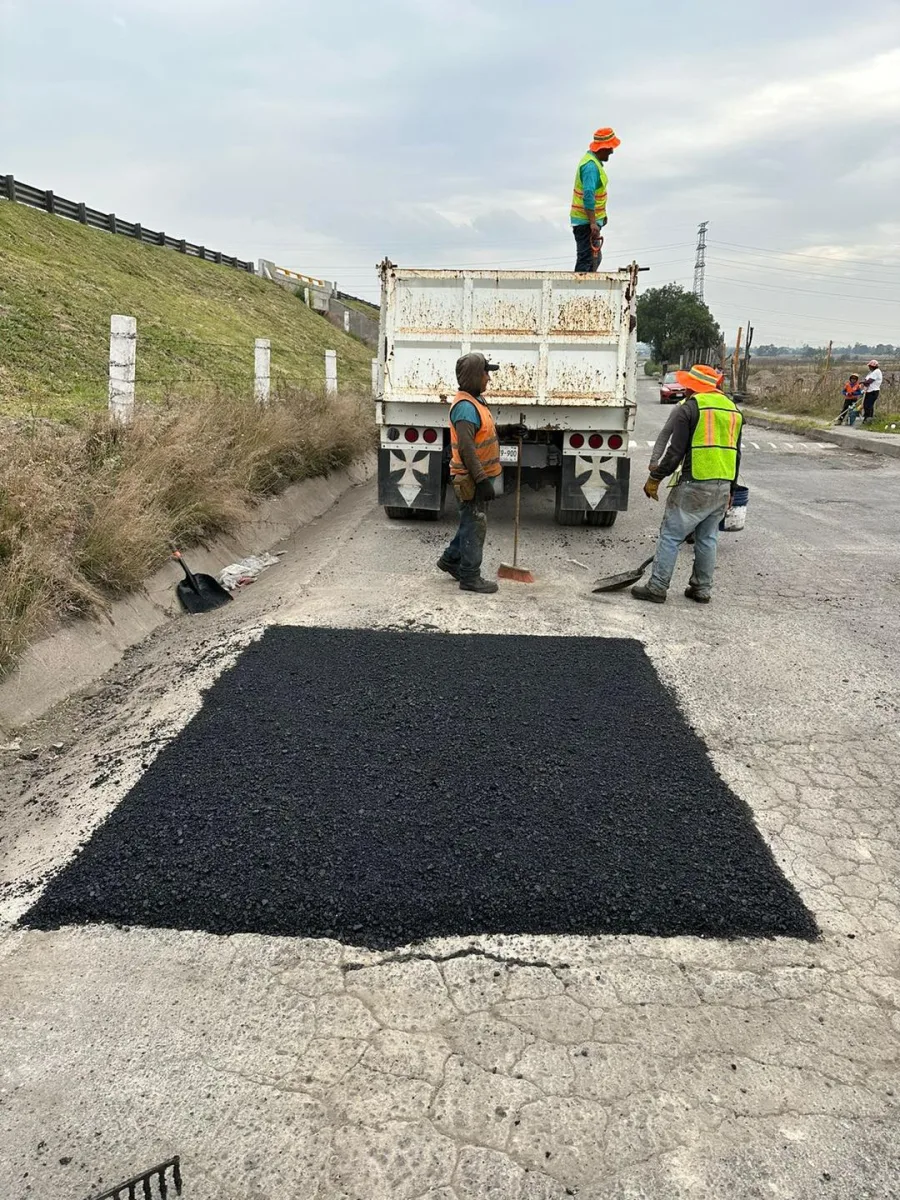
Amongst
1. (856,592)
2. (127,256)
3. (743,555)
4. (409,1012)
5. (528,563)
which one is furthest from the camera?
(127,256)

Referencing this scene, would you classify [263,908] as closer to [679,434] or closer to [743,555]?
[679,434]

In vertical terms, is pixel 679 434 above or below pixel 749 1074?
above

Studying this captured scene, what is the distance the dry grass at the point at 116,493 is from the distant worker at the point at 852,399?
16.8m

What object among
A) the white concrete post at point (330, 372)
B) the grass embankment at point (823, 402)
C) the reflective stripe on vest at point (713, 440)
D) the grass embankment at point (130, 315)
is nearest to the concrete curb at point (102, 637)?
the grass embankment at point (130, 315)

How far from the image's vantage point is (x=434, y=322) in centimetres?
788

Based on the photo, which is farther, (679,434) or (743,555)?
(743,555)

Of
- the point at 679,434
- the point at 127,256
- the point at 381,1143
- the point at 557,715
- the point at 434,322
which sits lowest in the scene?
the point at 381,1143

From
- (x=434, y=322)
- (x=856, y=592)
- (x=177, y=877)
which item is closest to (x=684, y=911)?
(x=177, y=877)

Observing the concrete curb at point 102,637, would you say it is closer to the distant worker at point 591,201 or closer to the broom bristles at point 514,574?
the broom bristles at point 514,574

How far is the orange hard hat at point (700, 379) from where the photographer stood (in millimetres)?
6102

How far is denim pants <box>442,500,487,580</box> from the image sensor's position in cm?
622

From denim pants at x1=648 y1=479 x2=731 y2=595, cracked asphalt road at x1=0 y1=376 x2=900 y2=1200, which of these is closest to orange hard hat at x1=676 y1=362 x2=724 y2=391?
denim pants at x1=648 y1=479 x2=731 y2=595

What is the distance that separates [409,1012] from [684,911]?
3.11 feet

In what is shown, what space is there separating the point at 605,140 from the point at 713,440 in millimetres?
4141
